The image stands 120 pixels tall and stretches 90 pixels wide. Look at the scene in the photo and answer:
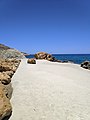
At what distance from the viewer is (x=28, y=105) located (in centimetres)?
782

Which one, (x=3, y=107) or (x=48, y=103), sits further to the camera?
(x=48, y=103)

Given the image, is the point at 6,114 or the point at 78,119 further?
the point at 78,119

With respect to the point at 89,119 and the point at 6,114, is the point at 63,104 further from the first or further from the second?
the point at 6,114

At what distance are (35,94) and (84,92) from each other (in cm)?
257

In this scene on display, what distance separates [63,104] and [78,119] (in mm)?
1403

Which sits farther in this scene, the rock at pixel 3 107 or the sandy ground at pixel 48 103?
the sandy ground at pixel 48 103

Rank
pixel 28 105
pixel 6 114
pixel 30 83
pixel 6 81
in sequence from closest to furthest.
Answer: pixel 6 114 → pixel 28 105 → pixel 6 81 → pixel 30 83

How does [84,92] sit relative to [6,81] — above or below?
below

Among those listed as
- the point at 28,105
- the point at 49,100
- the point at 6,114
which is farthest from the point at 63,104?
the point at 6,114

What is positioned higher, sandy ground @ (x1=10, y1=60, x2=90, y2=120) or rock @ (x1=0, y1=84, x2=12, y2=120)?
rock @ (x1=0, y1=84, x2=12, y2=120)

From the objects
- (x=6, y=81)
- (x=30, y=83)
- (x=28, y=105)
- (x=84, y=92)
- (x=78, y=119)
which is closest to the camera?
(x=78, y=119)

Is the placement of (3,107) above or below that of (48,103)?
above

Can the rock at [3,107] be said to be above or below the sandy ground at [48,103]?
above

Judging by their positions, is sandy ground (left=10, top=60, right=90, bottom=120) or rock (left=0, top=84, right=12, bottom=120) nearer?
rock (left=0, top=84, right=12, bottom=120)
